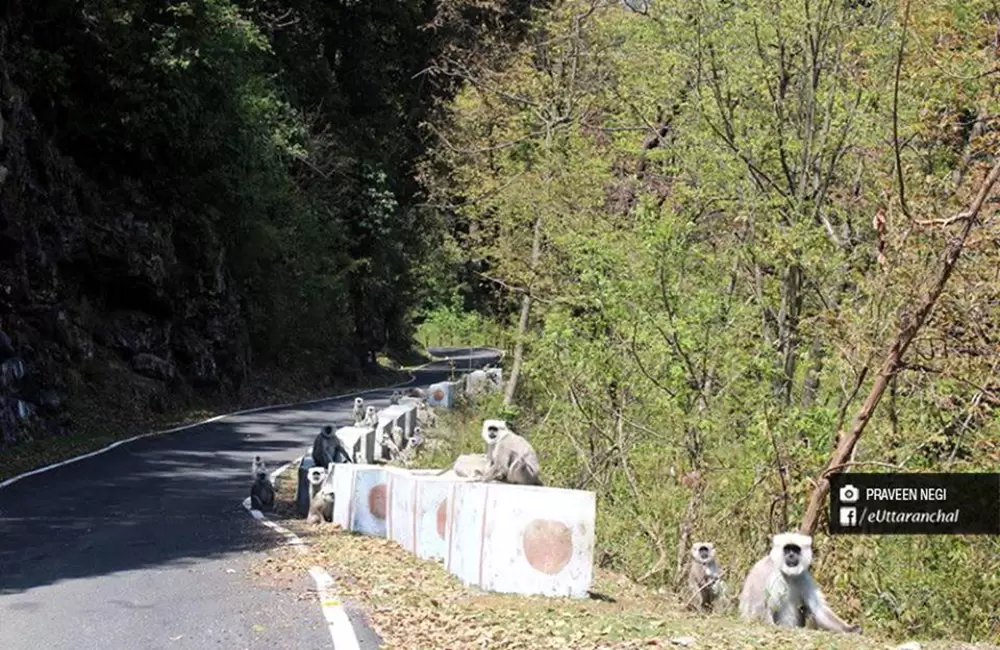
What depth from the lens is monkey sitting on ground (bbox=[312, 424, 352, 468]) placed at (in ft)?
63.1

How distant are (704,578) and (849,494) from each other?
1714 mm

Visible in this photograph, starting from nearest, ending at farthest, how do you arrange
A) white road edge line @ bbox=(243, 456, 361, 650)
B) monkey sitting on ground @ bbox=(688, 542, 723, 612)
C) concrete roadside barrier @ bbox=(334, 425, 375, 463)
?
white road edge line @ bbox=(243, 456, 361, 650) < monkey sitting on ground @ bbox=(688, 542, 723, 612) < concrete roadside barrier @ bbox=(334, 425, 375, 463)

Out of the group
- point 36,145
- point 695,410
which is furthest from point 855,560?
point 36,145

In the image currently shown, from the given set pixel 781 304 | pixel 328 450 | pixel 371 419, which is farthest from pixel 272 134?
pixel 781 304

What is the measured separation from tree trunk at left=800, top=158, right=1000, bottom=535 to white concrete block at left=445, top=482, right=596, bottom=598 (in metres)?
2.10

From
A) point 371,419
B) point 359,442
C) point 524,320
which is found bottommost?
point 359,442

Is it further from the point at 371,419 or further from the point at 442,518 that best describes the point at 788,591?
the point at 371,419

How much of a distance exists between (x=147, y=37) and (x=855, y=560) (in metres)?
26.6

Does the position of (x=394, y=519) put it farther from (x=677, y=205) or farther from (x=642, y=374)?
(x=677, y=205)

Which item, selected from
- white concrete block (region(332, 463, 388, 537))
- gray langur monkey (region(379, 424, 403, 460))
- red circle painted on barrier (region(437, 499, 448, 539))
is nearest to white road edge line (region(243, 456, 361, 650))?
white concrete block (region(332, 463, 388, 537))

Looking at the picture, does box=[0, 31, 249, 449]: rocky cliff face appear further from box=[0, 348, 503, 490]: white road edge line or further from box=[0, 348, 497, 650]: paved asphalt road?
box=[0, 348, 497, 650]: paved asphalt road

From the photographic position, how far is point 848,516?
494 inches

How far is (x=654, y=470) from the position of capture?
57.9ft

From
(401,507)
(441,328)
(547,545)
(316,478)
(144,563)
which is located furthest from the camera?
(441,328)
